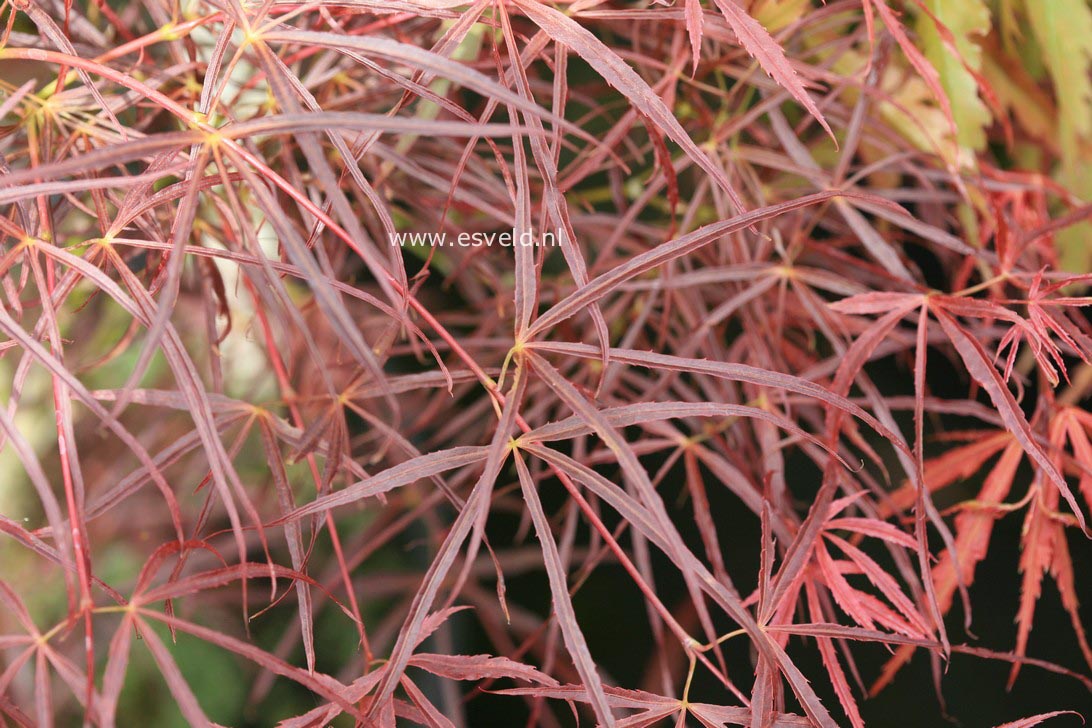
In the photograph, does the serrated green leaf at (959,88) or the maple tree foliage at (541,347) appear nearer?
the maple tree foliage at (541,347)

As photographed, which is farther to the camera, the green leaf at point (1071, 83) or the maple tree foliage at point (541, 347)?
the green leaf at point (1071, 83)

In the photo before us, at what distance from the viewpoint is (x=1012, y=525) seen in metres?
0.58

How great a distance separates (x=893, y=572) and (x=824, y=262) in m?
0.23

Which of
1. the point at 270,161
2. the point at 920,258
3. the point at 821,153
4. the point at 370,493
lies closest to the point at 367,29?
the point at 270,161

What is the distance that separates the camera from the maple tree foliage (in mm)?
260

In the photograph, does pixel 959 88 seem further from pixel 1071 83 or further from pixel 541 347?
pixel 541 347

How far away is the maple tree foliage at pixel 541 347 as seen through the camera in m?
0.26

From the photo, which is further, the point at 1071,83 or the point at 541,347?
the point at 1071,83

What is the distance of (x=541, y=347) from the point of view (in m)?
0.28

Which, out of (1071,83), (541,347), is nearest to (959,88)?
(1071,83)

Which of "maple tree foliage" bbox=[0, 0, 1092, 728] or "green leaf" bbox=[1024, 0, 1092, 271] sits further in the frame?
"green leaf" bbox=[1024, 0, 1092, 271]

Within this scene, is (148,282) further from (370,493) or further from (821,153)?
(821,153)

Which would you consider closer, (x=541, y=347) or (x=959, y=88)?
(x=541, y=347)

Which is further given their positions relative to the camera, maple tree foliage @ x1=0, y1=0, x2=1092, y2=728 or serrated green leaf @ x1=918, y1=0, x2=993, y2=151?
serrated green leaf @ x1=918, y1=0, x2=993, y2=151
